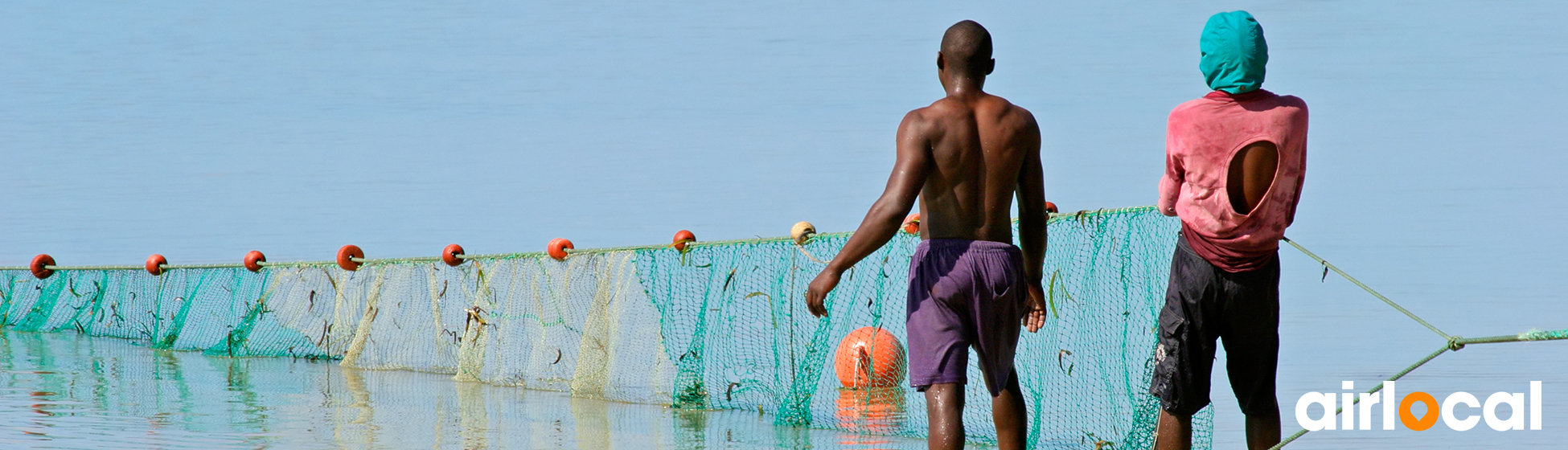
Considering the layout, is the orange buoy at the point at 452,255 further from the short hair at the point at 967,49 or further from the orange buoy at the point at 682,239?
the short hair at the point at 967,49

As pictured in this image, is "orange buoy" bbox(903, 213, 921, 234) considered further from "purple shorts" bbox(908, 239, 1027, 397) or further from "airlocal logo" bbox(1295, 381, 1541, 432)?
"purple shorts" bbox(908, 239, 1027, 397)

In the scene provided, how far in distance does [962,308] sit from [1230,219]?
Answer: 2.50 feet

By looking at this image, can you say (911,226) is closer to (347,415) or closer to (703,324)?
(703,324)

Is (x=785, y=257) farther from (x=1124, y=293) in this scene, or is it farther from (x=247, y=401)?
(x=247, y=401)

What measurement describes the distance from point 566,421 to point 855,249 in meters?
3.97

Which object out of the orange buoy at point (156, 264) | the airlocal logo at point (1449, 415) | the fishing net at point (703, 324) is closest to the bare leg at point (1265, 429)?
the fishing net at point (703, 324)

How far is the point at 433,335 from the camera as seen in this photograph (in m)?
11.5

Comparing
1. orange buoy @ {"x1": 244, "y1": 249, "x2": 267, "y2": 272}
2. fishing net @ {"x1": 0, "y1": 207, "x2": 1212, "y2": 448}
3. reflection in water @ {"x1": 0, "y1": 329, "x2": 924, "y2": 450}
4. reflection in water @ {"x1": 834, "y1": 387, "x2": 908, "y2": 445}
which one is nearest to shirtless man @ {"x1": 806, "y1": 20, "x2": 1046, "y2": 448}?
fishing net @ {"x1": 0, "y1": 207, "x2": 1212, "y2": 448}

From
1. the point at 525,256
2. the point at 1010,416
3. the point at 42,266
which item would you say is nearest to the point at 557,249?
the point at 525,256

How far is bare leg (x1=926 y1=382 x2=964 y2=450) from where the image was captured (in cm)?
405

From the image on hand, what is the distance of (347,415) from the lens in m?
7.83

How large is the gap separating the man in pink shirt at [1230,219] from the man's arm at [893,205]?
2.16 feet

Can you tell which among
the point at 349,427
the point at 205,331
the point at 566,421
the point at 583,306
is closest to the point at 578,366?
the point at 583,306

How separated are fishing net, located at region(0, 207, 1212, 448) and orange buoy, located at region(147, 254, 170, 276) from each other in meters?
0.26
